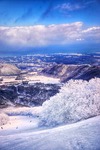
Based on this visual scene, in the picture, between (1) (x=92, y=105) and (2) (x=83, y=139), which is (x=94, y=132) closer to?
(2) (x=83, y=139)

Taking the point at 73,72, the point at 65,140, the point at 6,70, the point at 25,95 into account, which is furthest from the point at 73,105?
the point at 6,70

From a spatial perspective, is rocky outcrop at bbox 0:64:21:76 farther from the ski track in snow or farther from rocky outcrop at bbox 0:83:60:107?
the ski track in snow

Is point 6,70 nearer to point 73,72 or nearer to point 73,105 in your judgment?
point 73,72

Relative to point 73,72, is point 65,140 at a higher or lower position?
lower

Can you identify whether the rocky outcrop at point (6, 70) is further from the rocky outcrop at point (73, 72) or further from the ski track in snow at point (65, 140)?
the ski track in snow at point (65, 140)

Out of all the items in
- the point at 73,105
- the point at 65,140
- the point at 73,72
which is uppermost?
the point at 73,72

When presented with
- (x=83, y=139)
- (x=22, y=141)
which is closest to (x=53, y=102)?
(x=22, y=141)

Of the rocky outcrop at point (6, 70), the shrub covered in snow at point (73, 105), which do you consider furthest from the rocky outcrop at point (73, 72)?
A: the shrub covered in snow at point (73, 105)

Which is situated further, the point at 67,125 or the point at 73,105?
the point at 73,105
